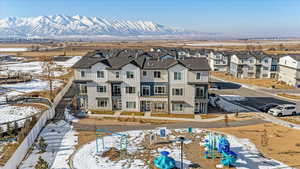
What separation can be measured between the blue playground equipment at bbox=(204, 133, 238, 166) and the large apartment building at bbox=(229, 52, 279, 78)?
173 feet

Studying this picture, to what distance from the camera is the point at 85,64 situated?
39.8 metres

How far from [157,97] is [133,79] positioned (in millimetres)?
5211

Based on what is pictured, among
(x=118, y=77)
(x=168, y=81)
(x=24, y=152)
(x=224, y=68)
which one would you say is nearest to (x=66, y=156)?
(x=24, y=152)

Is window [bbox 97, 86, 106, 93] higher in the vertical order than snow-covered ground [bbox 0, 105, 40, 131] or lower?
higher

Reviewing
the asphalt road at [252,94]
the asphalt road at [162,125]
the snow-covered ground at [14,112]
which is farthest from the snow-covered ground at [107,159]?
the asphalt road at [252,94]

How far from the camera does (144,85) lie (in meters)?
39.1

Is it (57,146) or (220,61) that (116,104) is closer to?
(57,146)

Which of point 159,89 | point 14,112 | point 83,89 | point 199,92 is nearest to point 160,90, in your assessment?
point 159,89

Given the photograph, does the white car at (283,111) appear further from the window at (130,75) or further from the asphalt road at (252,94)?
the window at (130,75)

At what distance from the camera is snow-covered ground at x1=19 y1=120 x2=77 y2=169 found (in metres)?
23.0

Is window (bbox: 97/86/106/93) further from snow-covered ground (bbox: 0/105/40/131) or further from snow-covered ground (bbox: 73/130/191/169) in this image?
snow-covered ground (bbox: 73/130/191/169)

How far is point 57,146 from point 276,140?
27.0 m

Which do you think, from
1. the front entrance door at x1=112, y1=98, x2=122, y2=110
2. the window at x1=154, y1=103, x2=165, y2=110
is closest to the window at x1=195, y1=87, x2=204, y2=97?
the window at x1=154, y1=103, x2=165, y2=110

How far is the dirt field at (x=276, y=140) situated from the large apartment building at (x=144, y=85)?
8586 millimetres
